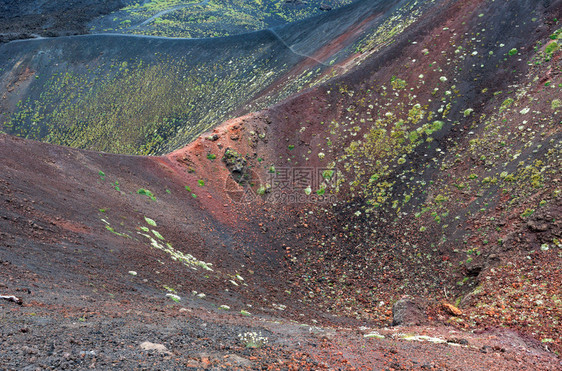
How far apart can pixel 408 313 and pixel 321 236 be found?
5577mm

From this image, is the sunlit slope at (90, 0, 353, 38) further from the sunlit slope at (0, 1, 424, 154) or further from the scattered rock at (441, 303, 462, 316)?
the scattered rock at (441, 303, 462, 316)

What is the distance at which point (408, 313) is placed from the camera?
34.9 ft

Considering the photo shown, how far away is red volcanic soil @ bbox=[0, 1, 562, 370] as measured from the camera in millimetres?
6309

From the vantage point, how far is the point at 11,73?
42.2 meters

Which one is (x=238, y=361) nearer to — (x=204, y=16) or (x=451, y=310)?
(x=451, y=310)

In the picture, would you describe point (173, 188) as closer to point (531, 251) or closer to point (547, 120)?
point (531, 251)

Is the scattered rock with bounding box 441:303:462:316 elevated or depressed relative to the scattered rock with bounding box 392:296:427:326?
depressed

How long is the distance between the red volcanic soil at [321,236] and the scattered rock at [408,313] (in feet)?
0.38

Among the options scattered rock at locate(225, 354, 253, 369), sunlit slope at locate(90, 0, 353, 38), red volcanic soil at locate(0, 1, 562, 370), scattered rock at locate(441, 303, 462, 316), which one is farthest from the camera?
sunlit slope at locate(90, 0, 353, 38)

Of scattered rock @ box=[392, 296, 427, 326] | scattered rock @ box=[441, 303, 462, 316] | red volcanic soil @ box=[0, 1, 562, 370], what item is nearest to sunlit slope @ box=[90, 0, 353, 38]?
red volcanic soil @ box=[0, 1, 562, 370]

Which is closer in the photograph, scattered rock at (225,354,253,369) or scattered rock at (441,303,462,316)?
scattered rock at (225,354,253,369)

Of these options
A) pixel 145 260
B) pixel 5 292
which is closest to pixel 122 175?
pixel 145 260

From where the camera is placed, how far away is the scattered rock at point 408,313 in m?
10.4

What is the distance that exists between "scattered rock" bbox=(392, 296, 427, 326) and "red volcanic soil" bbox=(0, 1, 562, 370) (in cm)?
12
